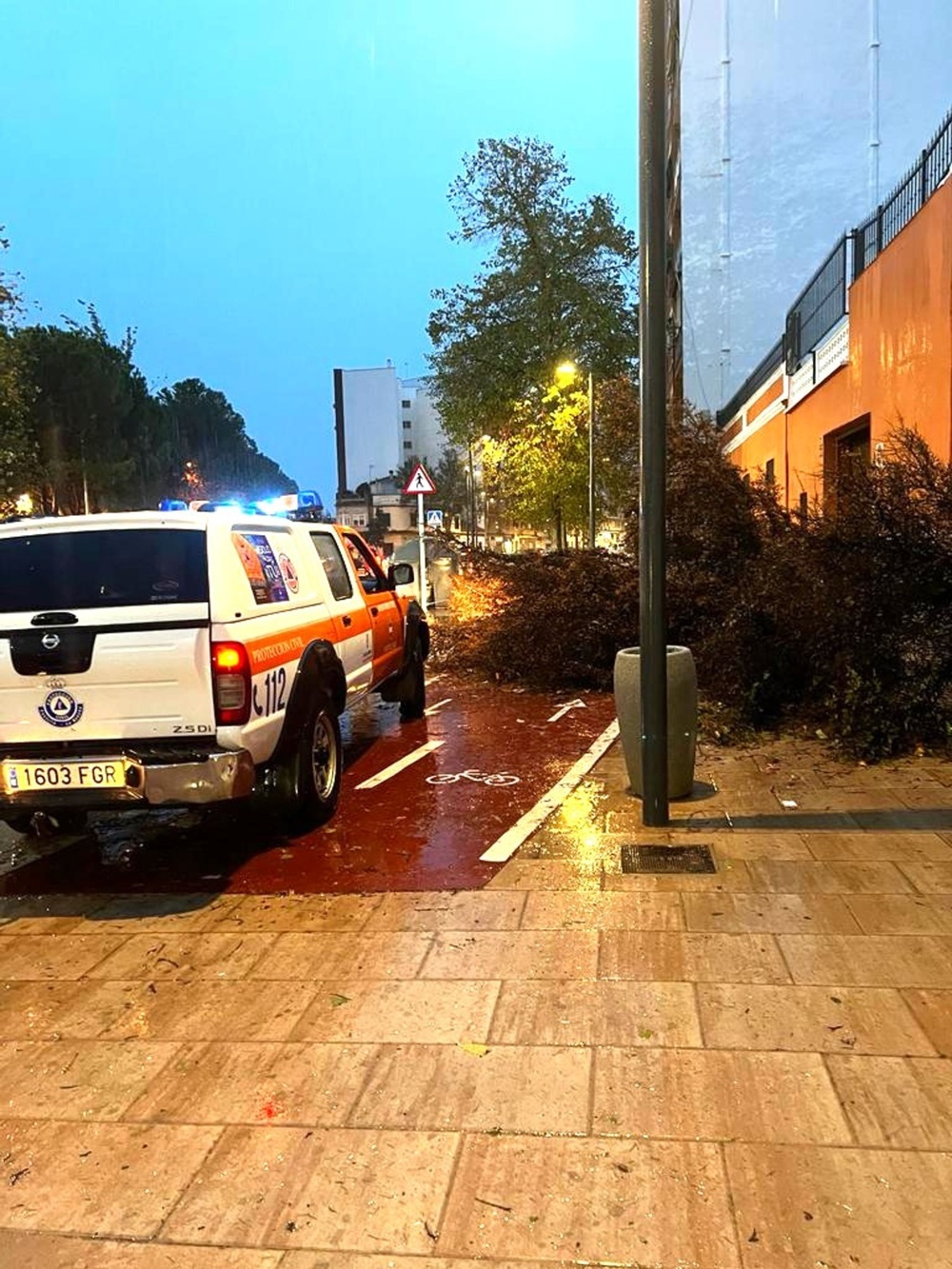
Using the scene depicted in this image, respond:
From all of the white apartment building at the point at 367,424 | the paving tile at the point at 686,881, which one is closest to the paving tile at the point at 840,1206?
the paving tile at the point at 686,881

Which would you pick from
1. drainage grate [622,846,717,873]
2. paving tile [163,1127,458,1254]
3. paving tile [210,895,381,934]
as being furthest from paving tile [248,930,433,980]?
drainage grate [622,846,717,873]

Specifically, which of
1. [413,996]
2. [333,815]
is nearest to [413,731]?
[333,815]

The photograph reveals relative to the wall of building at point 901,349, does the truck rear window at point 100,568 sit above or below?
below

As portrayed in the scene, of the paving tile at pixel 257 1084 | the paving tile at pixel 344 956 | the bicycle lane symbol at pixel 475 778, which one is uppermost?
the bicycle lane symbol at pixel 475 778

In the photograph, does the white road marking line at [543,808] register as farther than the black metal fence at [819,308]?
No

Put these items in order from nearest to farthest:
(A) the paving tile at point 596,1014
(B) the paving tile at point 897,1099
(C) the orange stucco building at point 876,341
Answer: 1. (B) the paving tile at point 897,1099
2. (A) the paving tile at point 596,1014
3. (C) the orange stucco building at point 876,341

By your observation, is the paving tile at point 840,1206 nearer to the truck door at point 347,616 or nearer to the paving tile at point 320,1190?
the paving tile at point 320,1190

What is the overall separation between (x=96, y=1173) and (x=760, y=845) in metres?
3.60

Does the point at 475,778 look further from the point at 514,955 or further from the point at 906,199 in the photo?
the point at 906,199

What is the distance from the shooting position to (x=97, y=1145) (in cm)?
286

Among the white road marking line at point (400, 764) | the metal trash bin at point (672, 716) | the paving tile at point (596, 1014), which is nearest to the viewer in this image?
the paving tile at point (596, 1014)

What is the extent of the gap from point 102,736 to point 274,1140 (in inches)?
97.7

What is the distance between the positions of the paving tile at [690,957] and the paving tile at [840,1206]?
1.02m

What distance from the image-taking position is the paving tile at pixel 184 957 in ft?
13.1
